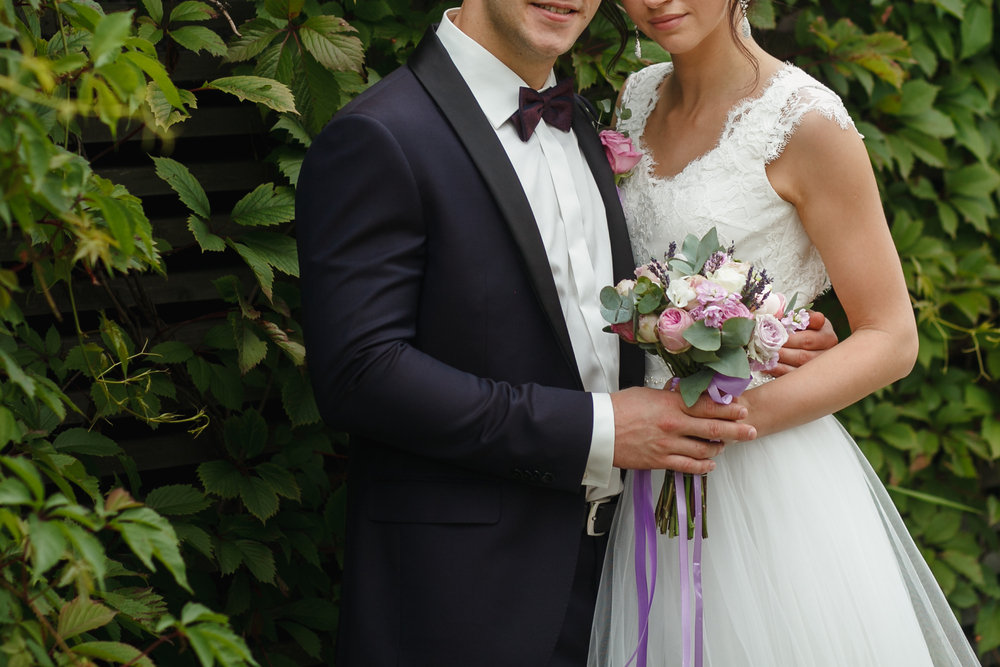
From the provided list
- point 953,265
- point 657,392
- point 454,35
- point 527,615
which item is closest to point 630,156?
point 454,35

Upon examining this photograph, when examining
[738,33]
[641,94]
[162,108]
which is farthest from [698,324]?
[162,108]

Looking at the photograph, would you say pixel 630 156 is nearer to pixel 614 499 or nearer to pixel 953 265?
pixel 614 499

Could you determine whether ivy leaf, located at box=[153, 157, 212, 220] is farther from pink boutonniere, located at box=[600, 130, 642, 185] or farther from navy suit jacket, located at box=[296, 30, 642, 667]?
pink boutonniere, located at box=[600, 130, 642, 185]

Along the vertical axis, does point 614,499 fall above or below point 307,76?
below

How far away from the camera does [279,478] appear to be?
206 cm

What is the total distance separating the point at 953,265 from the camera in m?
2.91

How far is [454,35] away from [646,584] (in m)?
1.21

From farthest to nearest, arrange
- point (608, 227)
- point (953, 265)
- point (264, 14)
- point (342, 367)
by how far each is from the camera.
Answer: point (953, 265) → point (264, 14) → point (608, 227) → point (342, 367)

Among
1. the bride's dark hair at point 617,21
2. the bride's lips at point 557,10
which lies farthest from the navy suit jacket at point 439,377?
the bride's dark hair at point 617,21

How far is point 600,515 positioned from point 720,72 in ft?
3.57

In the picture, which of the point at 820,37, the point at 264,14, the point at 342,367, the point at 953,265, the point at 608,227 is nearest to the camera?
the point at 342,367

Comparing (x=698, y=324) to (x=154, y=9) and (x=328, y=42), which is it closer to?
(x=328, y=42)

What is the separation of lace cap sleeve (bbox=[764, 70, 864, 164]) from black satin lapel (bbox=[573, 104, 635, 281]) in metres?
Result: 0.34

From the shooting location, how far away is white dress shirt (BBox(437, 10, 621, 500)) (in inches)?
65.7
